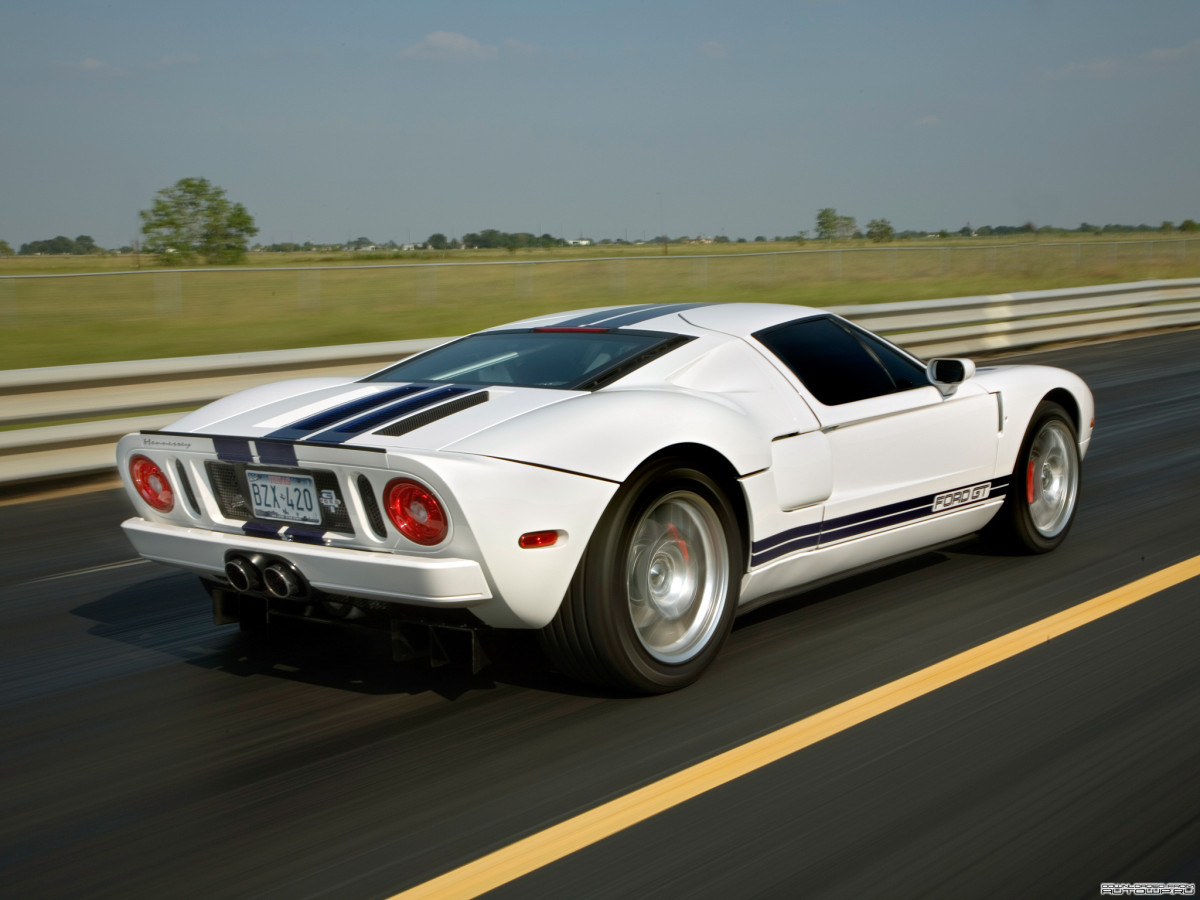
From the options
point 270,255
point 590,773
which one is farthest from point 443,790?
point 270,255

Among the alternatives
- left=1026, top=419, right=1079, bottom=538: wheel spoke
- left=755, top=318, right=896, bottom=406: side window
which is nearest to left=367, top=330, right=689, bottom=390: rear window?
left=755, top=318, right=896, bottom=406: side window

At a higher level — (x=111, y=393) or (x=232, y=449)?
(x=232, y=449)

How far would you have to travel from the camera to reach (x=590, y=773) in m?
3.39

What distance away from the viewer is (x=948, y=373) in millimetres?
5078

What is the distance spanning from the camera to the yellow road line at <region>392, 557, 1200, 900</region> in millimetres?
2830

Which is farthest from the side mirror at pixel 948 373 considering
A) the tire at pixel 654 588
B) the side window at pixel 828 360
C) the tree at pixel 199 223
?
the tree at pixel 199 223

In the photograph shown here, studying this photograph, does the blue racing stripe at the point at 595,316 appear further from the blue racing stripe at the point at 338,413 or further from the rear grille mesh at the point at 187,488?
the rear grille mesh at the point at 187,488

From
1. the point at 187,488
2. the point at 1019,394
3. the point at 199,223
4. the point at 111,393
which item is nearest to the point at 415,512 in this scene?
the point at 187,488

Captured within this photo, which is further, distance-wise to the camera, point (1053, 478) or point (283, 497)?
point (1053, 478)

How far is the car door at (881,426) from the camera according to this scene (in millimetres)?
4617

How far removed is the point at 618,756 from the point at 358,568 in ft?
3.04

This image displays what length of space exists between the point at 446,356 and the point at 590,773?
2072 mm

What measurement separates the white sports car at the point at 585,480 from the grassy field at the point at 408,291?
13.6 meters

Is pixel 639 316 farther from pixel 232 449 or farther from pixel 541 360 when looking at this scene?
pixel 232 449
